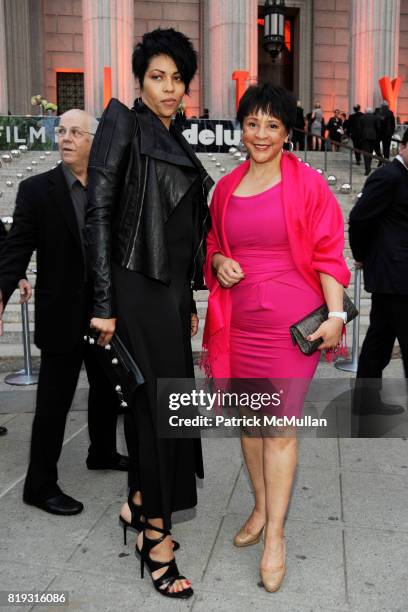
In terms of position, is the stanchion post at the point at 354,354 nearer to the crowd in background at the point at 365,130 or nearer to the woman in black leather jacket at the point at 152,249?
the woman in black leather jacket at the point at 152,249

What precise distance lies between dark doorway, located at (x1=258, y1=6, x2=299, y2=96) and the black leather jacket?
95.2ft

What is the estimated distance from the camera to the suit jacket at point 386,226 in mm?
4156

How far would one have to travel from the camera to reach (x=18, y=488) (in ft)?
12.0

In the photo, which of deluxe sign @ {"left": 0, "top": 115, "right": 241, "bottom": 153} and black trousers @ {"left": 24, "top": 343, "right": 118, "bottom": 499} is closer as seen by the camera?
black trousers @ {"left": 24, "top": 343, "right": 118, "bottom": 499}

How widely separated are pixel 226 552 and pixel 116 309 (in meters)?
1.26

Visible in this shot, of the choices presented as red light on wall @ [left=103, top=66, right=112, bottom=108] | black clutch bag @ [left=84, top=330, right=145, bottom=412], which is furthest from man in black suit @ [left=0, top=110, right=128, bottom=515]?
red light on wall @ [left=103, top=66, right=112, bottom=108]

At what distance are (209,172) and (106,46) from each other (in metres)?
8.27

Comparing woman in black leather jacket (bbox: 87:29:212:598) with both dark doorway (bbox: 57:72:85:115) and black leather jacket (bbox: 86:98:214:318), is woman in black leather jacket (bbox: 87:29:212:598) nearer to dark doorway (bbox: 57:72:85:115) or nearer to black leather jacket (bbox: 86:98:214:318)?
black leather jacket (bbox: 86:98:214:318)

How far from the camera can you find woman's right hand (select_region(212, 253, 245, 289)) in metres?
2.69

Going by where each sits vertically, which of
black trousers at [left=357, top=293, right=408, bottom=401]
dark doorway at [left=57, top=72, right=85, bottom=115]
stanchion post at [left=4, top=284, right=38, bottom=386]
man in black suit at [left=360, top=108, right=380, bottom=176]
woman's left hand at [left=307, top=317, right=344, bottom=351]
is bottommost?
stanchion post at [left=4, top=284, right=38, bottom=386]

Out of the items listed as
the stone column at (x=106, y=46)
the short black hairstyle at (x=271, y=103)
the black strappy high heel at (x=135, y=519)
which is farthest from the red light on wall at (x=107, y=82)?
the black strappy high heel at (x=135, y=519)

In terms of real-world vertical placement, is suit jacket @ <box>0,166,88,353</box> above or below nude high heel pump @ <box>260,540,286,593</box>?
above

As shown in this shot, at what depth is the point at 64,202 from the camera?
3.26 meters

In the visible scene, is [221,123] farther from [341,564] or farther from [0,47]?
[341,564]
